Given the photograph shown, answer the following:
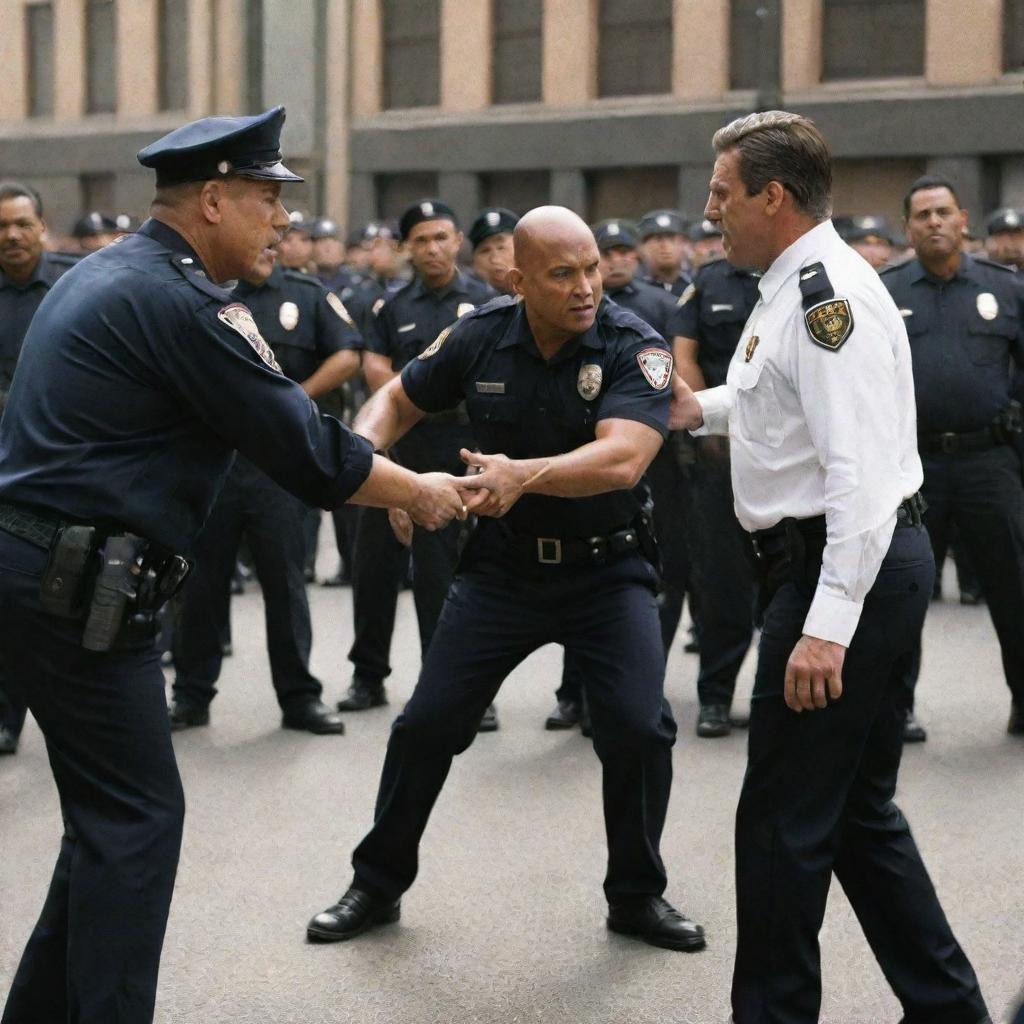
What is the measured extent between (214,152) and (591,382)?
1590mm

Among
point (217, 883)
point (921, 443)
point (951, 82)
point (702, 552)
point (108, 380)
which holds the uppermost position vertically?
point (951, 82)

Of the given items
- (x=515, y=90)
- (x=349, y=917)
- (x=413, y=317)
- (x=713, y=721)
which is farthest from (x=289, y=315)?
(x=515, y=90)

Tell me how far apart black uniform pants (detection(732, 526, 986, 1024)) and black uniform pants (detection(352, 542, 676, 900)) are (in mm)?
945

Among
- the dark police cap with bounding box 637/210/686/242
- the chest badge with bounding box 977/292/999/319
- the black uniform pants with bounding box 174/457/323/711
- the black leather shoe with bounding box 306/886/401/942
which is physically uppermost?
the dark police cap with bounding box 637/210/686/242

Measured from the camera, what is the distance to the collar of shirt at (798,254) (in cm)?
376

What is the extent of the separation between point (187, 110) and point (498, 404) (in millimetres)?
23132

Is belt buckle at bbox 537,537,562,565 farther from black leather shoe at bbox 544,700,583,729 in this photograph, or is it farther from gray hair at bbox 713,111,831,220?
black leather shoe at bbox 544,700,583,729

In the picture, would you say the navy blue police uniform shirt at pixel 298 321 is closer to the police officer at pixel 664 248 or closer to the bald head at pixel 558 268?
the bald head at pixel 558 268

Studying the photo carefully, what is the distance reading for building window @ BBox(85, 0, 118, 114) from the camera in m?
27.7

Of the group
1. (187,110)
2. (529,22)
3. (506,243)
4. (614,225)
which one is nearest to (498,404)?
(506,243)

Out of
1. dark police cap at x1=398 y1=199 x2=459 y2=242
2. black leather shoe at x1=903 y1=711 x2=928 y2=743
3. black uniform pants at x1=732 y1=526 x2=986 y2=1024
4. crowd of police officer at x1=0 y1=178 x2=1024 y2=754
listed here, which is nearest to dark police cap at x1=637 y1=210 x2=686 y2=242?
crowd of police officer at x1=0 y1=178 x2=1024 y2=754

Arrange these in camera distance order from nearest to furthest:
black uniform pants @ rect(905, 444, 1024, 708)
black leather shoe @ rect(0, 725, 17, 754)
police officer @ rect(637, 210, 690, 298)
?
1. black leather shoe @ rect(0, 725, 17, 754)
2. black uniform pants @ rect(905, 444, 1024, 708)
3. police officer @ rect(637, 210, 690, 298)

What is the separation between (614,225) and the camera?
9883mm

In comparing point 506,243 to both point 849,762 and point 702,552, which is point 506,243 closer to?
point 702,552
